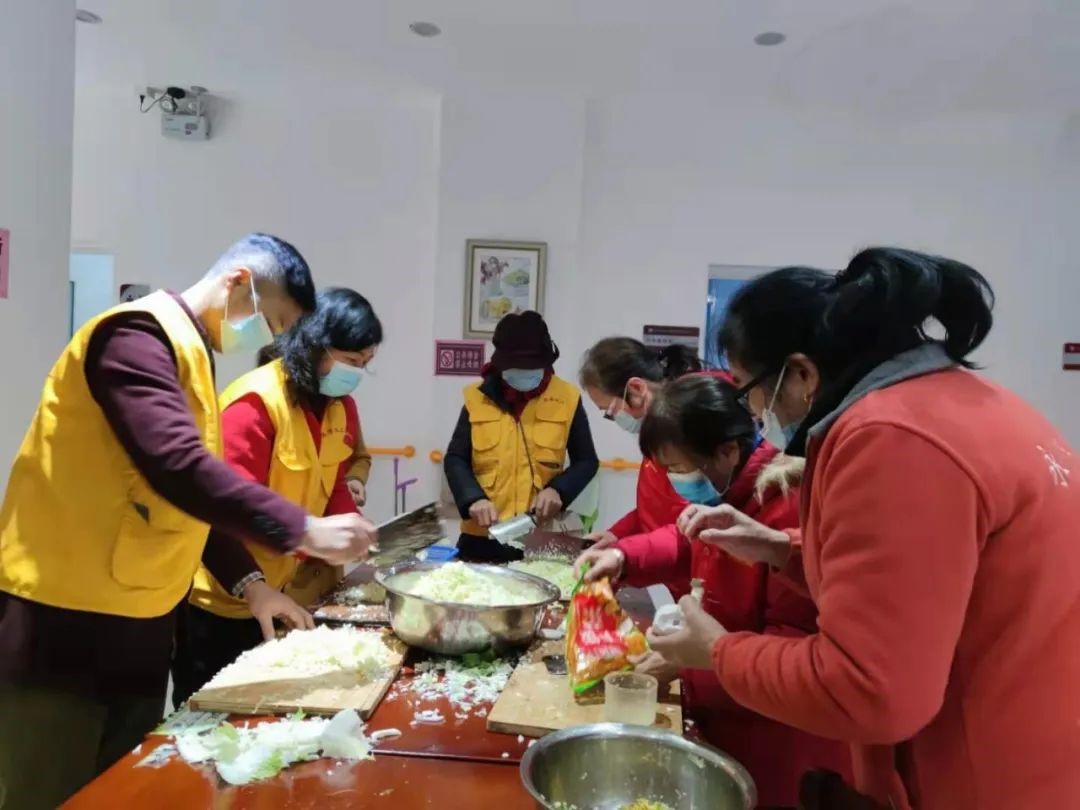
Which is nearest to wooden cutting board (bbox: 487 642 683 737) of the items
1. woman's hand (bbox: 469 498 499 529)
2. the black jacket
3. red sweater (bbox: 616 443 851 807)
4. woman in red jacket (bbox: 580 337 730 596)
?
red sweater (bbox: 616 443 851 807)

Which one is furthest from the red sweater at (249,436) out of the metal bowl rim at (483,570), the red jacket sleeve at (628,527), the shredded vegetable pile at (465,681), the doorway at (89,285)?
the doorway at (89,285)

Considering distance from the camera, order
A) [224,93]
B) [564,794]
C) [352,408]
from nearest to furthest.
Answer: [564,794] → [352,408] → [224,93]

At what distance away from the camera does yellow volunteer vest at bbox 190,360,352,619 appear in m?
1.86

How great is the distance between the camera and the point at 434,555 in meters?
2.43

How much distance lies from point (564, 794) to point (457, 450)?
81.5 inches

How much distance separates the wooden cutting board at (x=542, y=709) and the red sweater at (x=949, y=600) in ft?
1.53

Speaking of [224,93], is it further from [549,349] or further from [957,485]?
[957,485]

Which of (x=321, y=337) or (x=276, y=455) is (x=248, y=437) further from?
(x=321, y=337)

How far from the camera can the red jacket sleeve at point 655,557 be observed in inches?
76.5

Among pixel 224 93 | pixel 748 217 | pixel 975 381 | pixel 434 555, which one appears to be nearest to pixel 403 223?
pixel 224 93

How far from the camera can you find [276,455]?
6.31ft

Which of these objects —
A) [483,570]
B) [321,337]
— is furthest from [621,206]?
[483,570]

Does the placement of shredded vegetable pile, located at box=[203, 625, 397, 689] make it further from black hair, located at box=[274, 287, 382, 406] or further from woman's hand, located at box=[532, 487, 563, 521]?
woman's hand, located at box=[532, 487, 563, 521]

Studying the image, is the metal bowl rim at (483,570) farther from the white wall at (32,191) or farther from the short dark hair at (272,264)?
the white wall at (32,191)
